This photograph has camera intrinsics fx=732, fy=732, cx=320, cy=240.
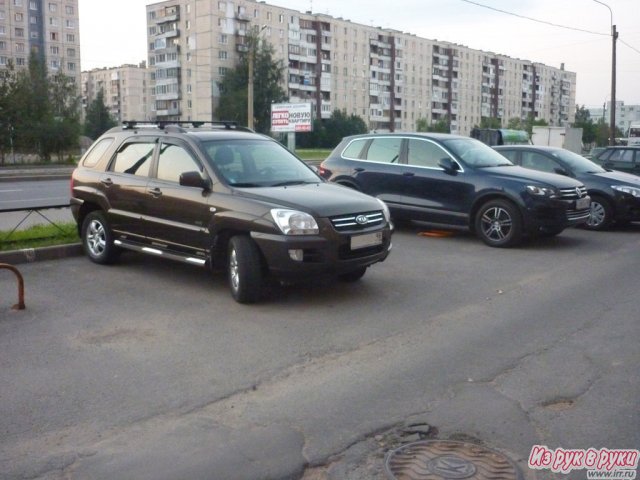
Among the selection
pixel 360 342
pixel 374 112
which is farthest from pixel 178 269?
pixel 374 112

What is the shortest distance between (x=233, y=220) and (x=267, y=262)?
0.61 m

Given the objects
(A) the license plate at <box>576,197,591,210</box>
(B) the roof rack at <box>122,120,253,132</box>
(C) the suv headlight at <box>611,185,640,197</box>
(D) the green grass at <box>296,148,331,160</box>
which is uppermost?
(D) the green grass at <box>296,148,331,160</box>

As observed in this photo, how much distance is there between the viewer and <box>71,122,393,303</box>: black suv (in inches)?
288

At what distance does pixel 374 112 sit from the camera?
112 metres

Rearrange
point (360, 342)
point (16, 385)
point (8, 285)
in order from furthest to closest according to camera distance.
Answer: point (8, 285) < point (360, 342) < point (16, 385)

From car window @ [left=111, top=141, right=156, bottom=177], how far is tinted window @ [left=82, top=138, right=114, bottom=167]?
39 centimetres

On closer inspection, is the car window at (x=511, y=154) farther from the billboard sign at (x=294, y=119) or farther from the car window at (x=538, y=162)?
the billboard sign at (x=294, y=119)

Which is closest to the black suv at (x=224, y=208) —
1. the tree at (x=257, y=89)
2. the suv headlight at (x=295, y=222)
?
the suv headlight at (x=295, y=222)

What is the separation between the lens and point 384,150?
12828 millimetres

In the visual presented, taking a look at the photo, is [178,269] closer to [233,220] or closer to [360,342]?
[233,220]

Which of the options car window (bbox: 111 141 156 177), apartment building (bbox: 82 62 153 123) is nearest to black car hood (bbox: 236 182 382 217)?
car window (bbox: 111 141 156 177)

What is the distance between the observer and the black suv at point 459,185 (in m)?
11.1

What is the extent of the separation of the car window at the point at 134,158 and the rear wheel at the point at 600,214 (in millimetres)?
8285

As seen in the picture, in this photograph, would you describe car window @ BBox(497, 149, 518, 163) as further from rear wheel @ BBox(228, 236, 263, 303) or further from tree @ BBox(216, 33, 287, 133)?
tree @ BBox(216, 33, 287, 133)
